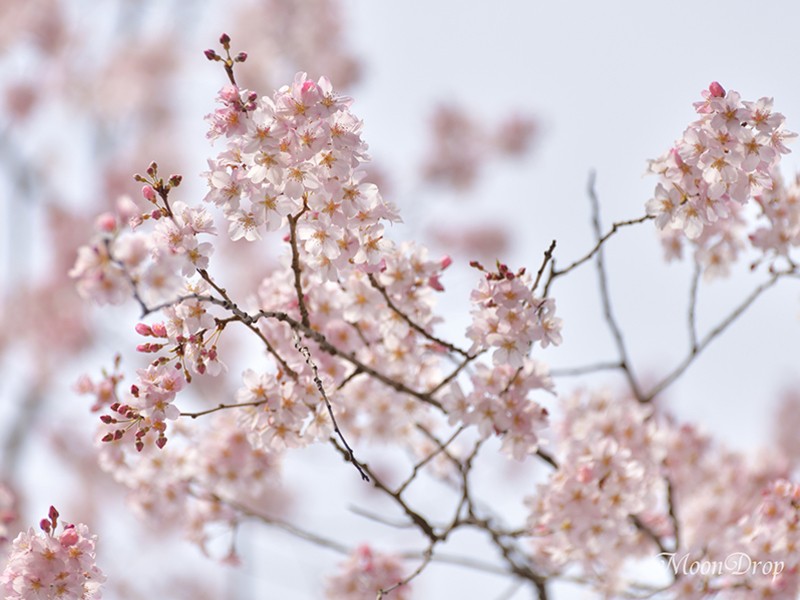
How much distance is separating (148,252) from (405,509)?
3.36ft

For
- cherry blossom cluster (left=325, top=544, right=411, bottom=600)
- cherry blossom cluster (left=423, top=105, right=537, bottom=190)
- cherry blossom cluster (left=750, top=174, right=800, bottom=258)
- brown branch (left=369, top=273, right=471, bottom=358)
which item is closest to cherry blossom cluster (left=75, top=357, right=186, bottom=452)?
brown branch (left=369, top=273, right=471, bottom=358)

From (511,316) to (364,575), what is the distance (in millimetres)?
1344

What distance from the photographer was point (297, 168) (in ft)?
6.33

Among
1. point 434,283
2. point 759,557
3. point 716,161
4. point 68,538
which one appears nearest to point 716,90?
point 716,161

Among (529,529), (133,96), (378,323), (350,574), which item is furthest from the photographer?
(133,96)

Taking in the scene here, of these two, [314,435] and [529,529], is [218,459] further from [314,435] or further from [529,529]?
[529,529]

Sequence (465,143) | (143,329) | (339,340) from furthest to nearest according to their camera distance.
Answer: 1. (465,143)
2. (339,340)
3. (143,329)

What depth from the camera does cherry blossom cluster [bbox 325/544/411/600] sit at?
293 centimetres

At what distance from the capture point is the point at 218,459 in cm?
291

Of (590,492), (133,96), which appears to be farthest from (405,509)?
(133,96)

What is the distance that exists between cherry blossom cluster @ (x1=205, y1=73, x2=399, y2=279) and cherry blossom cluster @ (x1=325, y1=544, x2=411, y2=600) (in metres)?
1.39

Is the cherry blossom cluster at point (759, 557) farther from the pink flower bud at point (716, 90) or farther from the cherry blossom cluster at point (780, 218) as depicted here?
the pink flower bud at point (716, 90)

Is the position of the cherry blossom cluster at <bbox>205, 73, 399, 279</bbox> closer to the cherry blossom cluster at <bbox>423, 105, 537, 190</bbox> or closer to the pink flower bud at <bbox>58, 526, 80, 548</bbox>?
the pink flower bud at <bbox>58, 526, 80, 548</bbox>

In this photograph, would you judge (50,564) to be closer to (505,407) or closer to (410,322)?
(410,322)
